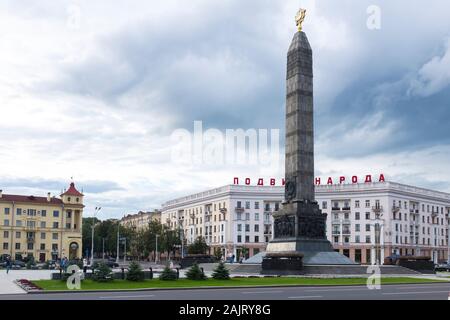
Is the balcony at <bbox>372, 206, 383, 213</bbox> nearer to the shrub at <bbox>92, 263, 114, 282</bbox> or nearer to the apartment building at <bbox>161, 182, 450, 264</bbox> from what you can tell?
the apartment building at <bbox>161, 182, 450, 264</bbox>

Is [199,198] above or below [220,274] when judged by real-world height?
above

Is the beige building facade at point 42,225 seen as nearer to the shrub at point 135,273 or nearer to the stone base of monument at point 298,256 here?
the stone base of monument at point 298,256

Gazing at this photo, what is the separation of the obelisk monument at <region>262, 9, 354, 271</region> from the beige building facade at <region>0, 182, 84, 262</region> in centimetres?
6727

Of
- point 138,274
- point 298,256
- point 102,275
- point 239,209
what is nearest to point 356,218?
point 239,209

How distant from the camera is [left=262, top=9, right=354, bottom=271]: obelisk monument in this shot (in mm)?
48406

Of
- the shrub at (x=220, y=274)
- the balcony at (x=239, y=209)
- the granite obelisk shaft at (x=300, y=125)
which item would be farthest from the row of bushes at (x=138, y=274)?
the balcony at (x=239, y=209)

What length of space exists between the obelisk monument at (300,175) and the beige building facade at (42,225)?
2648 inches

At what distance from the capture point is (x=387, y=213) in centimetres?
10425

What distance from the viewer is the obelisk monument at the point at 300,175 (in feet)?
159

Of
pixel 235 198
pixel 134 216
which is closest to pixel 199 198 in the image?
pixel 235 198

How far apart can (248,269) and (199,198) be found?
248 feet
